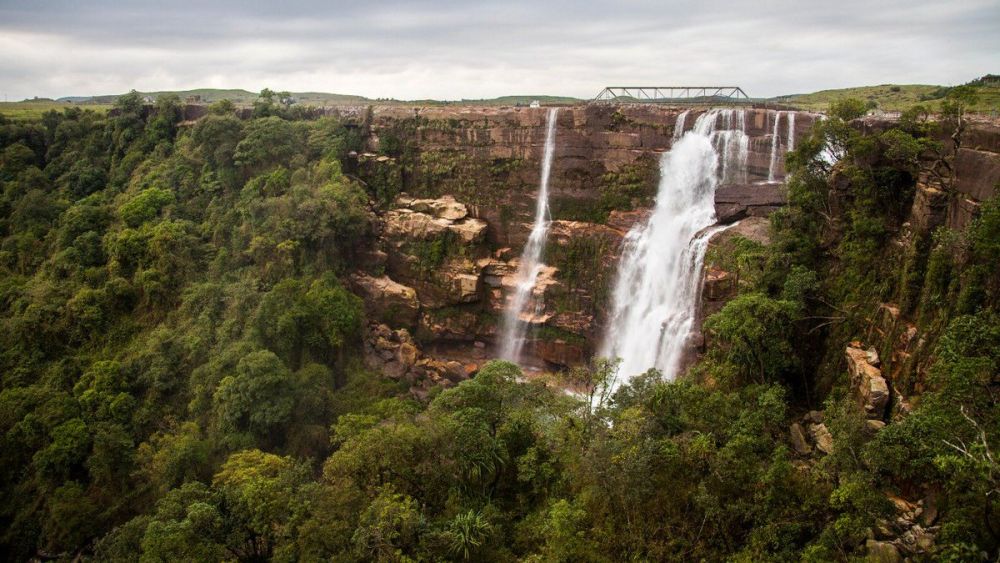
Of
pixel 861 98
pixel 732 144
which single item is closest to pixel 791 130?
pixel 732 144

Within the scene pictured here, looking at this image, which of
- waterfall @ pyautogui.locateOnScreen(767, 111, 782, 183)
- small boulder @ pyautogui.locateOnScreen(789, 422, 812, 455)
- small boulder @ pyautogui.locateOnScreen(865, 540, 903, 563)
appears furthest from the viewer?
waterfall @ pyautogui.locateOnScreen(767, 111, 782, 183)

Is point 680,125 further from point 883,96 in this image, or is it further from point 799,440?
point 799,440

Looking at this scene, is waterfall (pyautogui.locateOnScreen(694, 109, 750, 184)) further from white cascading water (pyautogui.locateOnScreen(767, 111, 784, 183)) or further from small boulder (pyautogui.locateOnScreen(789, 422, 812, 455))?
small boulder (pyautogui.locateOnScreen(789, 422, 812, 455))

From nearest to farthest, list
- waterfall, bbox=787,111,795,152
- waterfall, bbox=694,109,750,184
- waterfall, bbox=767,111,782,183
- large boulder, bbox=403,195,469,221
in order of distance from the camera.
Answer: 1. waterfall, bbox=787,111,795,152
2. waterfall, bbox=767,111,782,183
3. waterfall, bbox=694,109,750,184
4. large boulder, bbox=403,195,469,221

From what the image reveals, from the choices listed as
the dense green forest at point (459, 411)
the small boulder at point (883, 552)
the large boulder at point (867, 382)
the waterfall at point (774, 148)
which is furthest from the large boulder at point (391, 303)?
the small boulder at point (883, 552)

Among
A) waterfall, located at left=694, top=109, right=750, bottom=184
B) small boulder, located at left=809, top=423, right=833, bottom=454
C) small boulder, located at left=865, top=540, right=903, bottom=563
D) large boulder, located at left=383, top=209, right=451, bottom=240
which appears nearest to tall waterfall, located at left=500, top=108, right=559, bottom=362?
large boulder, located at left=383, top=209, right=451, bottom=240

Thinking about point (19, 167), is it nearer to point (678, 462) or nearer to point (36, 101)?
point (36, 101)
